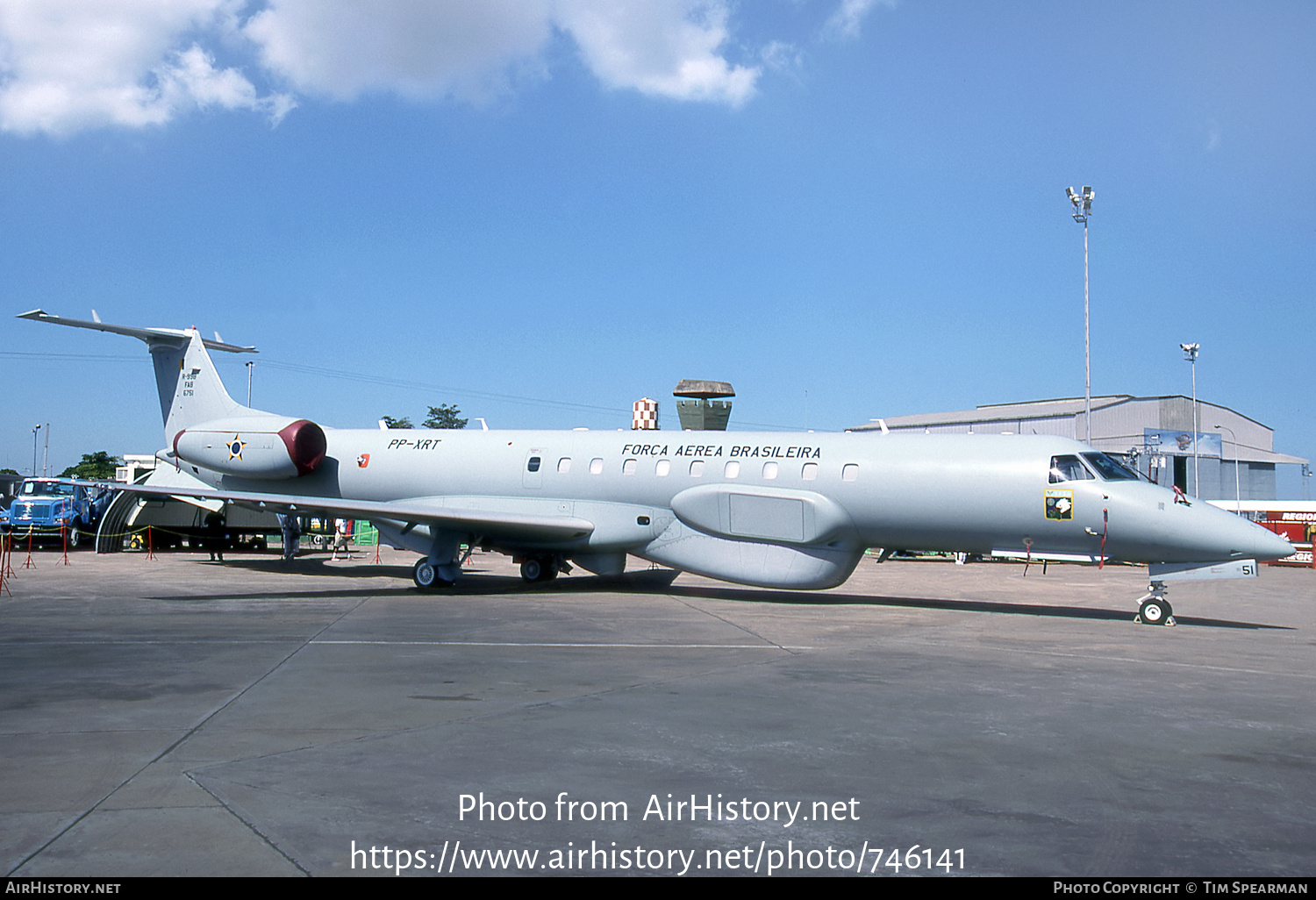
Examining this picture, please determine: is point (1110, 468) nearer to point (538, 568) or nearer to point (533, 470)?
point (533, 470)

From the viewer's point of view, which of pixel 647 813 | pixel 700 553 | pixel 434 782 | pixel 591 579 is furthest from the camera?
pixel 591 579

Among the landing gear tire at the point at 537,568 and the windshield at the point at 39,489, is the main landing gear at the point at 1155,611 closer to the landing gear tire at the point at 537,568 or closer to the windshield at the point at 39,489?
the landing gear tire at the point at 537,568

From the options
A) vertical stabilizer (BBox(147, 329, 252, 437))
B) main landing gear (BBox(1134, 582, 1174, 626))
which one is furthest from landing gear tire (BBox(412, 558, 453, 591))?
main landing gear (BBox(1134, 582, 1174, 626))

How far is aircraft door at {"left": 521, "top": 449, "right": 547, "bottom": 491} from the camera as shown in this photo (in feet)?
64.5

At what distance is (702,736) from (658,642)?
503 centimetres

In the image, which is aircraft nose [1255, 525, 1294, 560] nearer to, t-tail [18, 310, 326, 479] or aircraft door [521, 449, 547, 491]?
aircraft door [521, 449, 547, 491]

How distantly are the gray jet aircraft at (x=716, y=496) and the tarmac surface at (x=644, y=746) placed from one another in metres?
1.96

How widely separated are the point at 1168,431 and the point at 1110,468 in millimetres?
63527

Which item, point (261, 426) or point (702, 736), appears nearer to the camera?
point (702, 736)

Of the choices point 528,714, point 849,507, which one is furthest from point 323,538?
point 528,714

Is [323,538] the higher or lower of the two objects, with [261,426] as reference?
lower

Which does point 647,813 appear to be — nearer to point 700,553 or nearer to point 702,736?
point 702,736

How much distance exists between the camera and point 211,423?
23125 mm

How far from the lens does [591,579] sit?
2205cm
